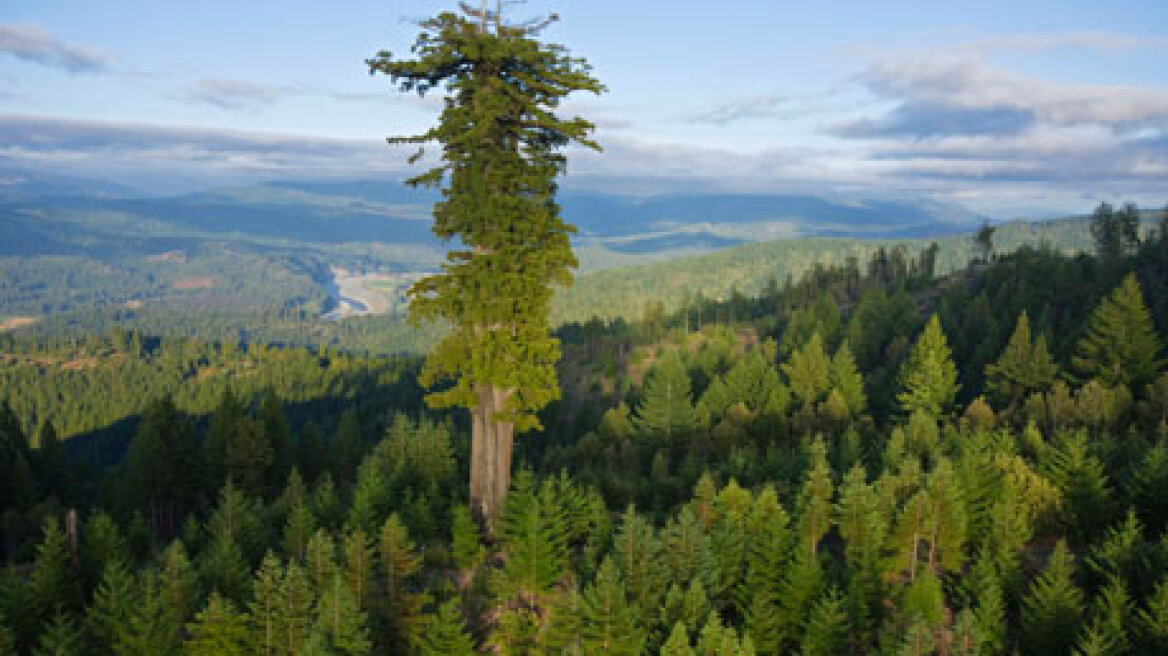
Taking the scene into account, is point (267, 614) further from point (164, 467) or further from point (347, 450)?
point (347, 450)

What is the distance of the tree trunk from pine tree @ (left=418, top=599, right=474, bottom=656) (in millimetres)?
6184

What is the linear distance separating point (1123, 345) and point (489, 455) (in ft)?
187

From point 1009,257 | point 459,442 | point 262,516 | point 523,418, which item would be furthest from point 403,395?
point 523,418

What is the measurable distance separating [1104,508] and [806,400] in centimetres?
4199

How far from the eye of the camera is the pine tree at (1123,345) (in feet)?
199

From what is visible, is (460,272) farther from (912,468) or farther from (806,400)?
(806,400)

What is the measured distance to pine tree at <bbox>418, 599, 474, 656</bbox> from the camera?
20547mm

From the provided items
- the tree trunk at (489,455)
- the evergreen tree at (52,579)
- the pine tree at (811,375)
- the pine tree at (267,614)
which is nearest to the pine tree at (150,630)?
the pine tree at (267,614)

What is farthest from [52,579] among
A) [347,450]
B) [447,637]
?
[347,450]

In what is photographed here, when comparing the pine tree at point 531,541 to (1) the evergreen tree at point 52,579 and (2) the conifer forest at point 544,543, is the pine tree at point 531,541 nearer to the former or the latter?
(2) the conifer forest at point 544,543

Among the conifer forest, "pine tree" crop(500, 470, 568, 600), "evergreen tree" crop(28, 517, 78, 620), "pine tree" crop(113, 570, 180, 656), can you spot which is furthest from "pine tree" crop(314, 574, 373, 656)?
"evergreen tree" crop(28, 517, 78, 620)

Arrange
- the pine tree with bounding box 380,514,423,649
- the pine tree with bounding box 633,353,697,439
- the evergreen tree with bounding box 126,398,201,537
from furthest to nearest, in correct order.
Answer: the pine tree with bounding box 633,353,697,439 < the evergreen tree with bounding box 126,398,201,537 < the pine tree with bounding box 380,514,423,649

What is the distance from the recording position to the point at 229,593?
23.8 metres

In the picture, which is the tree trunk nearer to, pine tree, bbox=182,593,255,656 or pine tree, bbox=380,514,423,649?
pine tree, bbox=380,514,423,649
